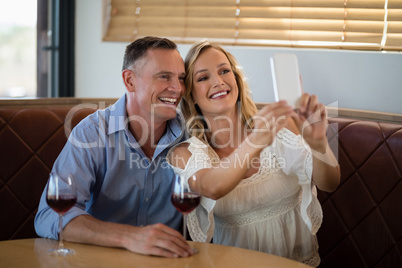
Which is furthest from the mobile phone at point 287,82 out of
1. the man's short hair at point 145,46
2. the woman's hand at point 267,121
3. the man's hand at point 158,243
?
the man's short hair at point 145,46

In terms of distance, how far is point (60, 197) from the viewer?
1498 mm

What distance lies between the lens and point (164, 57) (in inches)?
85.3

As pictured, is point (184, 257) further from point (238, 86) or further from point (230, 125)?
point (238, 86)

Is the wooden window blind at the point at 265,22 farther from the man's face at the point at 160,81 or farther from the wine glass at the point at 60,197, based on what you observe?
the wine glass at the point at 60,197

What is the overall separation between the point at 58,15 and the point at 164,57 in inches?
67.0

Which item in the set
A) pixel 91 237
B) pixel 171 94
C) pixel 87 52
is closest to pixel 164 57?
pixel 171 94

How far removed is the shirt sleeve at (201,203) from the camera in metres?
2.03

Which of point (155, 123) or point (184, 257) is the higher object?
point (155, 123)

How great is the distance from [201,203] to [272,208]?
0.27 meters

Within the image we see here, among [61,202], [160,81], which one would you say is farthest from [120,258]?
[160,81]

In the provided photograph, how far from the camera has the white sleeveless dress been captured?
203 centimetres

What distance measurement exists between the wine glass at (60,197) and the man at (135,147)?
42 centimetres

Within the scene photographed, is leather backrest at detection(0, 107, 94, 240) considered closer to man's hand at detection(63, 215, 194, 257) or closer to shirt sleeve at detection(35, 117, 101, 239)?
shirt sleeve at detection(35, 117, 101, 239)

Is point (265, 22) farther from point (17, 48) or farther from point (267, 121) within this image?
point (17, 48)
